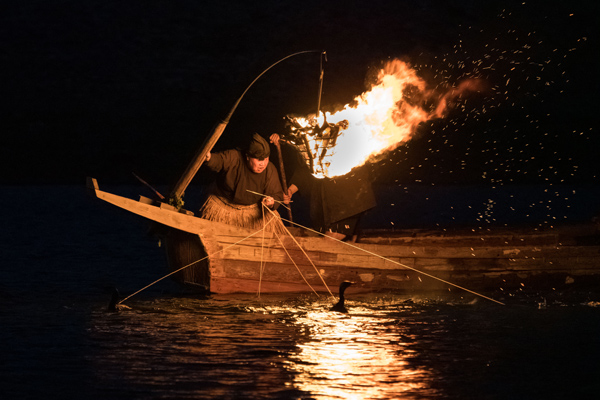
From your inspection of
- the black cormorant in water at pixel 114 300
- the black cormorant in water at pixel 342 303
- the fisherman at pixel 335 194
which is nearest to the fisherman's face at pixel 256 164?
the fisherman at pixel 335 194

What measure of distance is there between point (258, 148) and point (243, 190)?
2.13 ft

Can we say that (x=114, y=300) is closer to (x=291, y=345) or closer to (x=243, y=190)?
(x=243, y=190)

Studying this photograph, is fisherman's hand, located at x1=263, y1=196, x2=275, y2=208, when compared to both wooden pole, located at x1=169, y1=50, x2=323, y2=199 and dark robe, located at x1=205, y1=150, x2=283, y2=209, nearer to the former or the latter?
dark robe, located at x1=205, y1=150, x2=283, y2=209

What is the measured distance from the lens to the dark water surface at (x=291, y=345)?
28.2 feet

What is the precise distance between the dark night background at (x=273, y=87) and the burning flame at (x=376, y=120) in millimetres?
54944

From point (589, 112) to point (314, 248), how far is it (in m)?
74.8

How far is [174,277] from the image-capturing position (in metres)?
12.8

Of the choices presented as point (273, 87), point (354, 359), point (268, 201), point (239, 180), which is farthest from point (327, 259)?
point (273, 87)

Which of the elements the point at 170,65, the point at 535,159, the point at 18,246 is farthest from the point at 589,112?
the point at 18,246

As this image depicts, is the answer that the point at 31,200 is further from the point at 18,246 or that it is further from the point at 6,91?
the point at 6,91

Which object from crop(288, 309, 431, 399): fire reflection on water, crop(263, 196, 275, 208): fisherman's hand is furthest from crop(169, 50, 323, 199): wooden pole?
crop(288, 309, 431, 399): fire reflection on water

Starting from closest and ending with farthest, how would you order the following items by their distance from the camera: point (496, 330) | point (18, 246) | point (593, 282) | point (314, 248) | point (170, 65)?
point (496, 330) → point (314, 248) → point (593, 282) → point (18, 246) → point (170, 65)

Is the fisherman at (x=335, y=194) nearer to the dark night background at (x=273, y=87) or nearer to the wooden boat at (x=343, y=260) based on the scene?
the wooden boat at (x=343, y=260)

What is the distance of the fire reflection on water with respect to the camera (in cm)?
852
